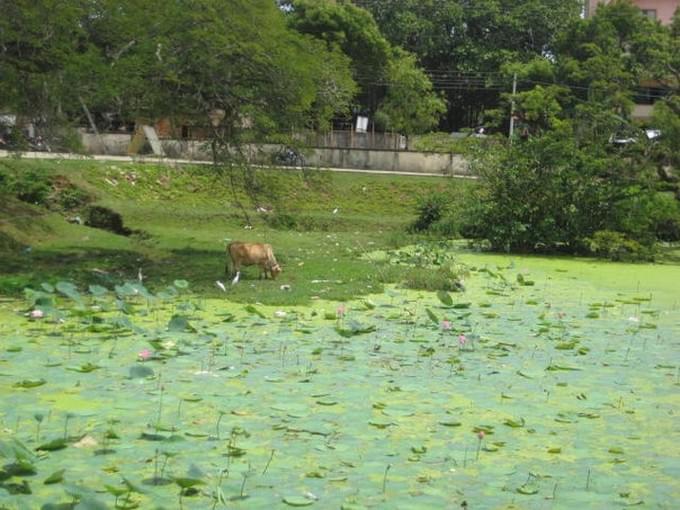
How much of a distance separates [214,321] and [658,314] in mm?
5027

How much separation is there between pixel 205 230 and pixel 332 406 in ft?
48.5

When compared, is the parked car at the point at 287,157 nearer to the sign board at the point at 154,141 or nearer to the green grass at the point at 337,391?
Answer: the green grass at the point at 337,391

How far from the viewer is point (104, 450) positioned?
479 centimetres

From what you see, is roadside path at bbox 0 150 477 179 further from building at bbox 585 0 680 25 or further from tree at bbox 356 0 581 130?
building at bbox 585 0 680 25

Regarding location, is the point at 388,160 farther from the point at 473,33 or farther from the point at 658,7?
the point at 658,7

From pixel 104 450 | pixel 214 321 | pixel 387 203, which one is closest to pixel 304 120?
pixel 214 321

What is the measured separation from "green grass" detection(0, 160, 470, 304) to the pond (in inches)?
86.3

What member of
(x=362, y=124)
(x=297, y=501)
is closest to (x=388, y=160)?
(x=362, y=124)

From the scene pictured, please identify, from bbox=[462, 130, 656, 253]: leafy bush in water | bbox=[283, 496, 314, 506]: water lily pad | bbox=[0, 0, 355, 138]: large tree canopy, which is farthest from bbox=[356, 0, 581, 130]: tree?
bbox=[283, 496, 314, 506]: water lily pad

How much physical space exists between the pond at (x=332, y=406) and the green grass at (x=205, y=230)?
7.20 ft

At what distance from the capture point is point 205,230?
20.3 metres

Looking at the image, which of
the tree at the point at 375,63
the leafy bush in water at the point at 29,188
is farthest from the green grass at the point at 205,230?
the tree at the point at 375,63

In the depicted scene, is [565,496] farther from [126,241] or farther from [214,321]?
[126,241]

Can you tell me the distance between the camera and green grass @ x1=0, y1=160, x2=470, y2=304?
12.1m
